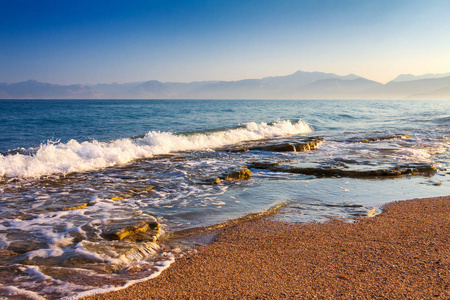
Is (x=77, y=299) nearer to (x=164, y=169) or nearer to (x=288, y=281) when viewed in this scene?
(x=288, y=281)

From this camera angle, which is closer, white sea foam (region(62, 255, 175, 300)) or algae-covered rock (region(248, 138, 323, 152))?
white sea foam (region(62, 255, 175, 300))

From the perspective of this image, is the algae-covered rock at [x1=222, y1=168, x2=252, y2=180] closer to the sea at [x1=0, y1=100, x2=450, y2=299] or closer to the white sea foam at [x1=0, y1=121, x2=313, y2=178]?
the sea at [x1=0, y1=100, x2=450, y2=299]

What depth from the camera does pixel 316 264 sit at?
3.99 meters

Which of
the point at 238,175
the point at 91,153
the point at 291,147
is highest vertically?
the point at 91,153

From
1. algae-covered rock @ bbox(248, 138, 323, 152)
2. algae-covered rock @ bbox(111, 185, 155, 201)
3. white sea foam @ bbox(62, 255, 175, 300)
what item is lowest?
algae-covered rock @ bbox(111, 185, 155, 201)

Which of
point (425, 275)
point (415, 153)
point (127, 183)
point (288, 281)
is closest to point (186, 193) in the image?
point (127, 183)

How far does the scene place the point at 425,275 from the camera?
3650 mm

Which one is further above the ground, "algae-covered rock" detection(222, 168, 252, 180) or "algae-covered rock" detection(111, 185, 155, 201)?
"algae-covered rock" detection(222, 168, 252, 180)

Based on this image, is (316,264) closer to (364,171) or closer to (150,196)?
(150,196)

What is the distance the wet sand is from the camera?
3.34 meters

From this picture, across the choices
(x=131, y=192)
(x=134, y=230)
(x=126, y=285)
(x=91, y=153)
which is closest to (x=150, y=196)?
(x=131, y=192)

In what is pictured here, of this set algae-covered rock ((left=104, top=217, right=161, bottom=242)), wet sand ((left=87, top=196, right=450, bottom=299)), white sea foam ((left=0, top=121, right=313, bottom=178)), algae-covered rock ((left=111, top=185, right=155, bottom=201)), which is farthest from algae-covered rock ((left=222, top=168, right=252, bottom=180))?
white sea foam ((left=0, top=121, right=313, bottom=178))

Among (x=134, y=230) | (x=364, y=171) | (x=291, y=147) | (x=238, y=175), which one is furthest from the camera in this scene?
(x=291, y=147)

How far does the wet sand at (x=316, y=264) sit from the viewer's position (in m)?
3.34
